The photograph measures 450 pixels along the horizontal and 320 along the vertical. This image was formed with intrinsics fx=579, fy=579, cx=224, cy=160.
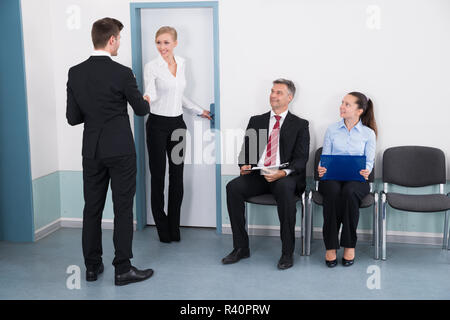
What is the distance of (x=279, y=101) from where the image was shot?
4.31 metres

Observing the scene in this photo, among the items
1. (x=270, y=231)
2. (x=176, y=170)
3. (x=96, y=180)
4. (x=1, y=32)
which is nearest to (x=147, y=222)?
(x=176, y=170)

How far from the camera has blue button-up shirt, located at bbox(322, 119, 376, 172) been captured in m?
4.25

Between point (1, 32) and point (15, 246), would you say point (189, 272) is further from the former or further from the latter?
point (1, 32)

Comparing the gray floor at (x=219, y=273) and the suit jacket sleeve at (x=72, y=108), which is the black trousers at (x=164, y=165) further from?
the suit jacket sleeve at (x=72, y=108)

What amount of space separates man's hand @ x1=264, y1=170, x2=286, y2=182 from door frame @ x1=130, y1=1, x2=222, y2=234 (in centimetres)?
70

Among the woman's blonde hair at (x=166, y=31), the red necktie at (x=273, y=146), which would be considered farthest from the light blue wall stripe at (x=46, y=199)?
the red necktie at (x=273, y=146)

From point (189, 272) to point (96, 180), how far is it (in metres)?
0.91

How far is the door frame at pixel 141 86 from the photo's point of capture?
181 inches

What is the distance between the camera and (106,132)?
3.53 metres

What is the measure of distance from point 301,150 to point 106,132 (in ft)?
4.89

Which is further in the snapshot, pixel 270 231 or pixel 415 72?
pixel 270 231

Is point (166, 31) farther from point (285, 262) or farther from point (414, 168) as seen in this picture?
point (414, 168)

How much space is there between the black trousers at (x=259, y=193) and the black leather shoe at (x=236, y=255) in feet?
0.10
